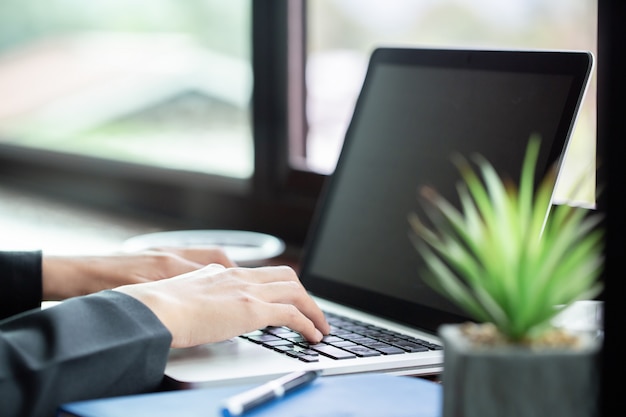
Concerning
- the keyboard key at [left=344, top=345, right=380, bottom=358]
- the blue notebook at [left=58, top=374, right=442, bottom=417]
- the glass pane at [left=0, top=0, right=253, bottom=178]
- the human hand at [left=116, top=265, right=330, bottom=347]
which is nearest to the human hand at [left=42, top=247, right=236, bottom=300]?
the human hand at [left=116, top=265, right=330, bottom=347]

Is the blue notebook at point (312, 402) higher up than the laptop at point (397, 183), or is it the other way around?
the laptop at point (397, 183)

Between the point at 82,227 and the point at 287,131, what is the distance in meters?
0.44

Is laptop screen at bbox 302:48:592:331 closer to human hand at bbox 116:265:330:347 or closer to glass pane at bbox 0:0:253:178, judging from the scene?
human hand at bbox 116:265:330:347

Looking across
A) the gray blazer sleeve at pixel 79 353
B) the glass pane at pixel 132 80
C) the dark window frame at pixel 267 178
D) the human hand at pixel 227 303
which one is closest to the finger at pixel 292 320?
the human hand at pixel 227 303

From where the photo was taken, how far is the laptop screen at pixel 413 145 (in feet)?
3.46

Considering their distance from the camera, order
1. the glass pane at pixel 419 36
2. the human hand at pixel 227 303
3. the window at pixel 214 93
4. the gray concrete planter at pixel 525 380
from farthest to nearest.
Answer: the window at pixel 214 93 < the glass pane at pixel 419 36 < the human hand at pixel 227 303 < the gray concrete planter at pixel 525 380

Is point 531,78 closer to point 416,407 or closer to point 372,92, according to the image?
point 372,92

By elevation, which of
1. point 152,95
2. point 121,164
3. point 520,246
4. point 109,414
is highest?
point 152,95

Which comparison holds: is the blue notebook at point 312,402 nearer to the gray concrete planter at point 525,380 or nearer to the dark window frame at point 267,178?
the gray concrete planter at point 525,380

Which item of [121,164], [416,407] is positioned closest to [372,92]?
[416,407]

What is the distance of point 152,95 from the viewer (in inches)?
92.9

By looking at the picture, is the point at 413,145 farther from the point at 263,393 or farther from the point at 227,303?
the point at 263,393

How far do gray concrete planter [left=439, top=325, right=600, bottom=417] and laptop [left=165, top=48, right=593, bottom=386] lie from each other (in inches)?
11.7

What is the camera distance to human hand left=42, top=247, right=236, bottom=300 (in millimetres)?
1161
